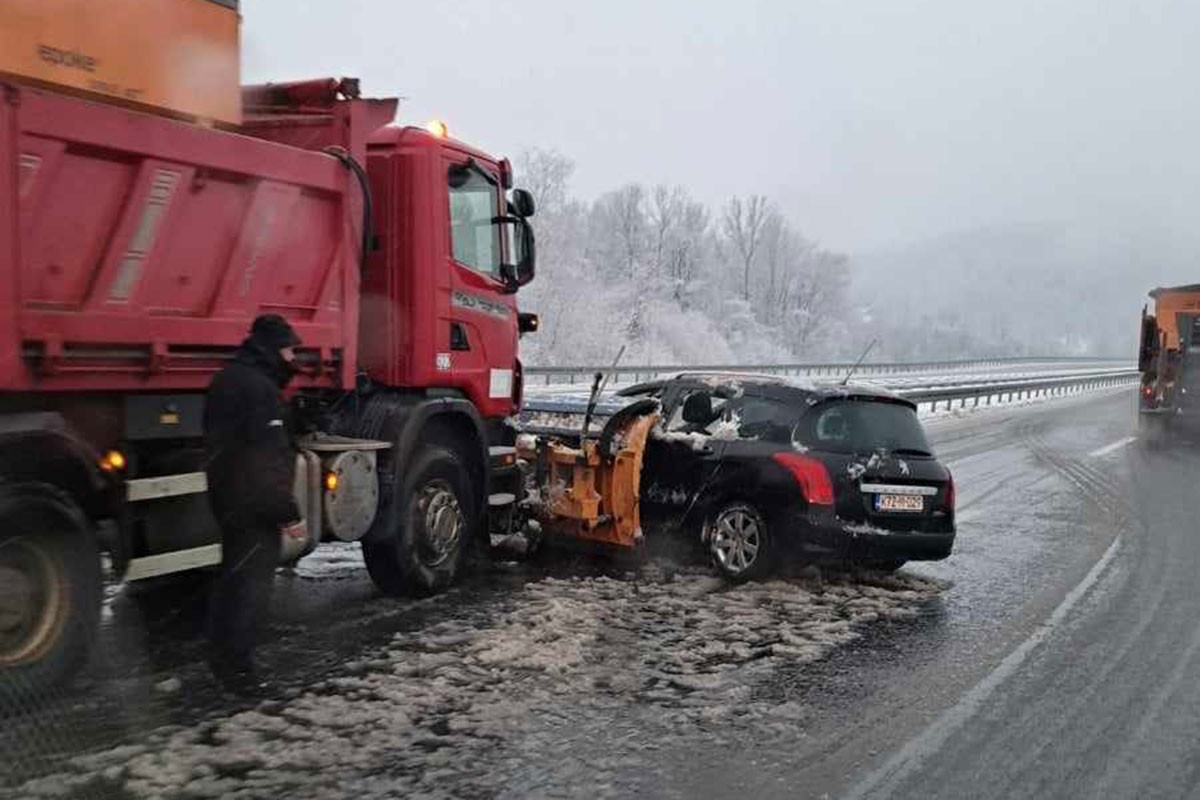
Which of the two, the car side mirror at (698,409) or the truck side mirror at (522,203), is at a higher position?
the truck side mirror at (522,203)

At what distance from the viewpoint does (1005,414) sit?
28766 mm

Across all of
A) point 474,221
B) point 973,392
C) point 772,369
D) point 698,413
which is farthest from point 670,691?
point 772,369

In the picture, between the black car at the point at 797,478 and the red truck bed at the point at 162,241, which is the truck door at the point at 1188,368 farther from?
the red truck bed at the point at 162,241

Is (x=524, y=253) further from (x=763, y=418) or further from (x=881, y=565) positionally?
(x=881, y=565)

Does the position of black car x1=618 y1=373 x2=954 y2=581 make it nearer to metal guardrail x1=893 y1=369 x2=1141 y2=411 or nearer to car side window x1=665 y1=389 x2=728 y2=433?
car side window x1=665 y1=389 x2=728 y2=433

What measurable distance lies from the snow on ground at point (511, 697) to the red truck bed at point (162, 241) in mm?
1705

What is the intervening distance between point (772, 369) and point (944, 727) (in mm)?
41742

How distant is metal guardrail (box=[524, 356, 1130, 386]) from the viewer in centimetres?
3079

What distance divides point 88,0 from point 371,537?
3.39m

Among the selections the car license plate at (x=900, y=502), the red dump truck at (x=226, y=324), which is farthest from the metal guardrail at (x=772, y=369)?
the car license plate at (x=900, y=502)

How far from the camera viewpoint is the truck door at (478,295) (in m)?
6.90

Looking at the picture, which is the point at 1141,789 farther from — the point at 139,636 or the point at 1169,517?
the point at 1169,517

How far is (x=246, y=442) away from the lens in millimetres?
4691

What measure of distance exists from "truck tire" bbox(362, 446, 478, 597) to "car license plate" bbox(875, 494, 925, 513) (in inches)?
116
